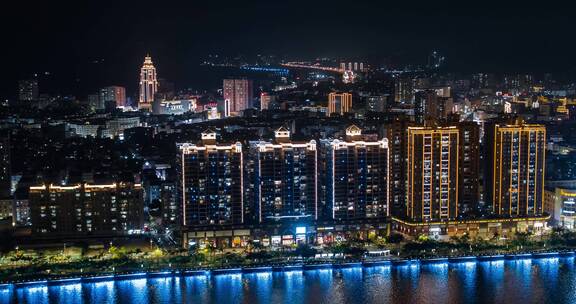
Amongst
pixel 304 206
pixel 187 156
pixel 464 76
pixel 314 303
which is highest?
pixel 464 76

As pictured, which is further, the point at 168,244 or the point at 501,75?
the point at 501,75

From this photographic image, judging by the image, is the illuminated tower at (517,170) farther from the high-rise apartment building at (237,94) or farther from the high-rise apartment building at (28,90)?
the high-rise apartment building at (28,90)

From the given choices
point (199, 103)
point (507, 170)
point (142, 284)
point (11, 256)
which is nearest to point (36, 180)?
point (11, 256)

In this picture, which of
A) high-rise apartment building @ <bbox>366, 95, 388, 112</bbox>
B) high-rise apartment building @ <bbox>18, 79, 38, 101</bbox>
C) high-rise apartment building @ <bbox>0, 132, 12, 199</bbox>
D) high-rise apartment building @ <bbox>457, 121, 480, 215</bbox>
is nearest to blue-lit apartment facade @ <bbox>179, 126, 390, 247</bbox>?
high-rise apartment building @ <bbox>457, 121, 480, 215</bbox>

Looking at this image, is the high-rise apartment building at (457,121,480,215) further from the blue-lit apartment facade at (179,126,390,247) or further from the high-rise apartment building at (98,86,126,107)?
the high-rise apartment building at (98,86,126,107)

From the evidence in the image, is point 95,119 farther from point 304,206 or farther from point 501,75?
point 501,75
